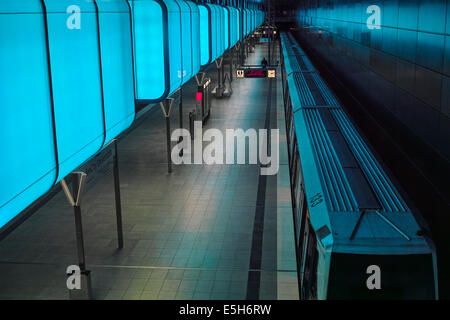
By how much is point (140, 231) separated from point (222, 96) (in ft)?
61.8

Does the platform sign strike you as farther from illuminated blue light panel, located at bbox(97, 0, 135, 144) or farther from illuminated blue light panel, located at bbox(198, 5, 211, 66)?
illuminated blue light panel, located at bbox(97, 0, 135, 144)

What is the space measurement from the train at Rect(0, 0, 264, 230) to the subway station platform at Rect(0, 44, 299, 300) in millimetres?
1396

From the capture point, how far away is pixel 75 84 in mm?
6215

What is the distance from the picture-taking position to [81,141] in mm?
6559

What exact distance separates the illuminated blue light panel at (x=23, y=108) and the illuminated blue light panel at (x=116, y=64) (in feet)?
6.77

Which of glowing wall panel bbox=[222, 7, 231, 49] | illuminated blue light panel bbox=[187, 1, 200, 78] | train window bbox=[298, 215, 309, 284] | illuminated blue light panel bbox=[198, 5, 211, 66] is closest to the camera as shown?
train window bbox=[298, 215, 309, 284]

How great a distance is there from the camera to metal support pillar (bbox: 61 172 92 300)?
7766 mm

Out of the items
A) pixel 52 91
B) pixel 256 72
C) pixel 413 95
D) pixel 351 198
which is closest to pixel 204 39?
pixel 256 72

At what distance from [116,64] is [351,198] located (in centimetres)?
392

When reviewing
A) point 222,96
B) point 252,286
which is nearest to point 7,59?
point 252,286

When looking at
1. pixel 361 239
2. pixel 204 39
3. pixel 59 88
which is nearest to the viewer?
pixel 361 239

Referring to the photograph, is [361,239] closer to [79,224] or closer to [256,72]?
[79,224]

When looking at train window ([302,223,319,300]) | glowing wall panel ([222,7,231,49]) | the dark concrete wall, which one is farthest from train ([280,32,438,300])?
glowing wall panel ([222,7,231,49])

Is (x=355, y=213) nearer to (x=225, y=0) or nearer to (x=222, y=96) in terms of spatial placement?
(x=222, y=96)
